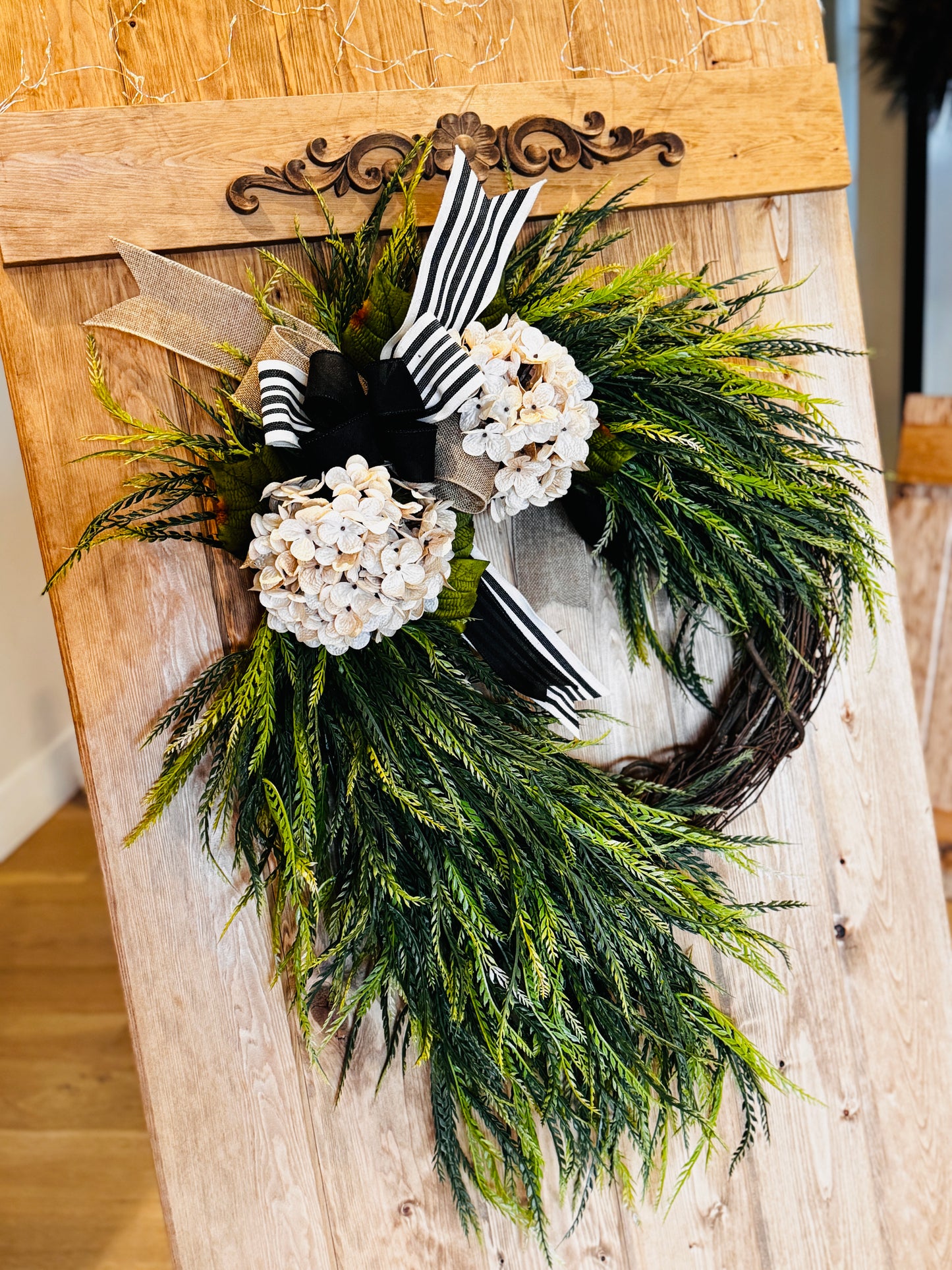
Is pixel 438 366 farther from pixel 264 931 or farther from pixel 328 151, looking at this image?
pixel 264 931

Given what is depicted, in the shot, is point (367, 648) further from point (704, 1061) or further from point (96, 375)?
point (704, 1061)

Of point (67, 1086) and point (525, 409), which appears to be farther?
point (67, 1086)

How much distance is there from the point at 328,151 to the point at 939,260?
233 centimetres

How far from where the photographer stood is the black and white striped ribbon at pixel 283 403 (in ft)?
2.60

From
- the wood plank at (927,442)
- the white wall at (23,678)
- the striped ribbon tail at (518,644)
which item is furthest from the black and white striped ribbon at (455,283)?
the white wall at (23,678)

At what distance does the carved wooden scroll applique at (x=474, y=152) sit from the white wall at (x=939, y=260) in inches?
79.9

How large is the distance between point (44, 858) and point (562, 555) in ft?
5.67

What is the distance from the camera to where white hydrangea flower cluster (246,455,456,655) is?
2.46 feet

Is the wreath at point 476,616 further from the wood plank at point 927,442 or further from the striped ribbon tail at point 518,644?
the wood plank at point 927,442

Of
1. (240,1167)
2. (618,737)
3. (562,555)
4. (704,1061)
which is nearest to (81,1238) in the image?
(240,1167)

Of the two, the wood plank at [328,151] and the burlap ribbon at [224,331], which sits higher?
the wood plank at [328,151]

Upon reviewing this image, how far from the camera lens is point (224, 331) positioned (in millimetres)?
872

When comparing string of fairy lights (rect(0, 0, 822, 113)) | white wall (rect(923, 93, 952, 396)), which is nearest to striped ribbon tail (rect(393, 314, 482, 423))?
string of fairy lights (rect(0, 0, 822, 113))

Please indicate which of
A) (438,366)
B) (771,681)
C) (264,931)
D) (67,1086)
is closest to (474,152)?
(438,366)
